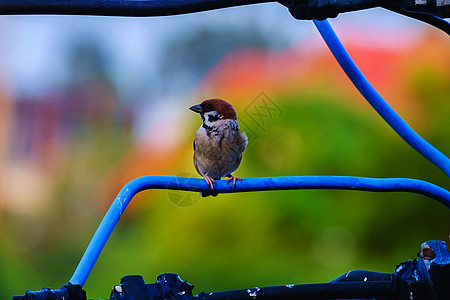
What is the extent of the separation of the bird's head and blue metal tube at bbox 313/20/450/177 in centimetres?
89

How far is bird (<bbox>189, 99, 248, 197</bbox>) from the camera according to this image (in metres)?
1.70

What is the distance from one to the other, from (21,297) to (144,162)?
17.7 ft

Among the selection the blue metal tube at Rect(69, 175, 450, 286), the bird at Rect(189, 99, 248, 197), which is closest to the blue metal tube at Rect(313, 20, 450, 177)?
the blue metal tube at Rect(69, 175, 450, 286)

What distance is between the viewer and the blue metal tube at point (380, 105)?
2.70 feet

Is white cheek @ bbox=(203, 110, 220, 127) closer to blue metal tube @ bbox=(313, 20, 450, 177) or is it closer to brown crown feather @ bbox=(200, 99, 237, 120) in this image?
brown crown feather @ bbox=(200, 99, 237, 120)

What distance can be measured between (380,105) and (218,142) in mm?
910

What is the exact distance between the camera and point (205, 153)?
67.4 inches

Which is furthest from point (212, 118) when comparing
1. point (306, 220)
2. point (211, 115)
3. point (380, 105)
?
point (306, 220)

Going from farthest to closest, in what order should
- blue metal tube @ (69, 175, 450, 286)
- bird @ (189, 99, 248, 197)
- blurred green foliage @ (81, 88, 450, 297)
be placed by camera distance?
blurred green foliage @ (81, 88, 450, 297) < bird @ (189, 99, 248, 197) < blue metal tube @ (69, 175, 450, 286)

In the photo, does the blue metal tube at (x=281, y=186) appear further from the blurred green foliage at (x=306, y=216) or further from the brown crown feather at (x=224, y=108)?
the blurred green foliage at (x=306, y=216)

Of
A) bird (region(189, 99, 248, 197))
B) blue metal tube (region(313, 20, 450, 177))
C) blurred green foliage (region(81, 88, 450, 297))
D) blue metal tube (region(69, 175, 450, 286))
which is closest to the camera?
blue metal tube (region(69, 175, 450, 286))

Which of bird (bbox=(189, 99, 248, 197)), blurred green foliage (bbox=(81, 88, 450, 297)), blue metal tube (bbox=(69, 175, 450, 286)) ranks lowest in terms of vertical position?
blue metal tube (bbox=(69, 175, 450, 286))

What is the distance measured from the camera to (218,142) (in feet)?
5.63

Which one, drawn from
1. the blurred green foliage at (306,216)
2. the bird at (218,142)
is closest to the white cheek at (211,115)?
the bird at (218,142)
